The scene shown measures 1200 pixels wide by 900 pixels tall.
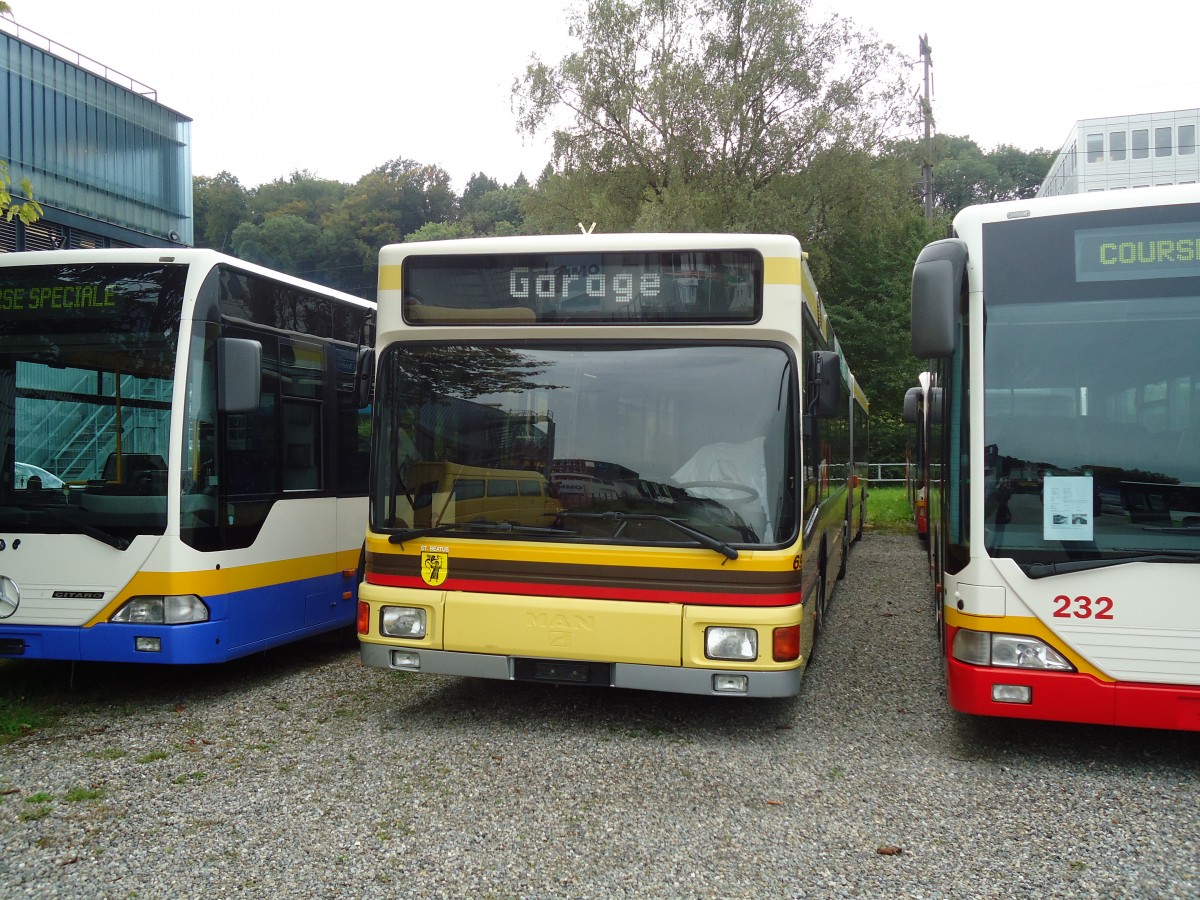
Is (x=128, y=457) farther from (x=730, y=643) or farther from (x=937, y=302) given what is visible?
(x=937, y=302)

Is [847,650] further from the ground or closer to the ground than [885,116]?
closer to the ground

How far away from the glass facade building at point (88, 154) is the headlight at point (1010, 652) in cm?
1743

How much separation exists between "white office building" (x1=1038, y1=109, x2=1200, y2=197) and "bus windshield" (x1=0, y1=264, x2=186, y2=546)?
59.6 meters

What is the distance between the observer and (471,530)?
563 centimetres

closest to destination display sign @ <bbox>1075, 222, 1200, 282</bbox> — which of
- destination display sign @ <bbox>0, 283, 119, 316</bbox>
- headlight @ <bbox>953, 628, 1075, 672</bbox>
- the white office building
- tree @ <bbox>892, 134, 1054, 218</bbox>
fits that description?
headlight @ <bbox>953, 628, 1075, 672</bbox>

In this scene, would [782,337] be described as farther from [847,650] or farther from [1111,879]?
[847,650]

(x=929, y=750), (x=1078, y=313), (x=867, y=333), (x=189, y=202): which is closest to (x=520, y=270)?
(x=1078, y=313)

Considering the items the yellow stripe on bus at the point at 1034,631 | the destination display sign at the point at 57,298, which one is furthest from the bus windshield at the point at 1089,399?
the destination display sign at the point at 57,298

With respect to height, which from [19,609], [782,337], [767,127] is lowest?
[19,609]

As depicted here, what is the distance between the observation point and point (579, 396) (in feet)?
18.1

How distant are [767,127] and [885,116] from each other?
3.43 meters

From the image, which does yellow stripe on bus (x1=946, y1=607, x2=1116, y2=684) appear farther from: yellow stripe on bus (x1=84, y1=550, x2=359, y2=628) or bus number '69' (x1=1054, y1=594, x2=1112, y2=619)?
yellow stripe on bus (x1=84, y1=550, x2=359, y2=628)

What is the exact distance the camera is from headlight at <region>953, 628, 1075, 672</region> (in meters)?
4.92

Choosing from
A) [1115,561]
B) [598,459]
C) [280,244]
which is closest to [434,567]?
[598,459]
